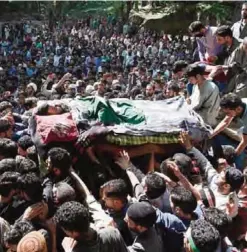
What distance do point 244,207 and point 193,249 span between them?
4.24ft

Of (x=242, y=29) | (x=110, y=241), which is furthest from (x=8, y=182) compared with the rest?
(x=242, y=29)

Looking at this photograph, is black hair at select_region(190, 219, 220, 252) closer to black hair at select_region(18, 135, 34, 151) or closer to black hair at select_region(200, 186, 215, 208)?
black hair at select_region(200, 186, 215, 208)

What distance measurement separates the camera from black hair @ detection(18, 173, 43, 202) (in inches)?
144

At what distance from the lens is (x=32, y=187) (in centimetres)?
367

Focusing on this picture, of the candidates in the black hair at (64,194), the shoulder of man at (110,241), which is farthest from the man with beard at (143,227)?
the black hair at (64,194)

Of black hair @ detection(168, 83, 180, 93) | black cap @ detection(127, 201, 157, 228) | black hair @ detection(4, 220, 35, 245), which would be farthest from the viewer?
black hair @ detection(168, 83, 180, 93)

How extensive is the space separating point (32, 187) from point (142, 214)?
0.84 meters

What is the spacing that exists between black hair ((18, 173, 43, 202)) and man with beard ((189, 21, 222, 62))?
421cm

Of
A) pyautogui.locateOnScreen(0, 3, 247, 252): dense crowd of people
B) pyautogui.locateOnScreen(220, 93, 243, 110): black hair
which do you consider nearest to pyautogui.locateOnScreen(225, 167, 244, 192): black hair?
pyautogui.locateOnScreen(0, 3, 247, 252): dense crowd of people

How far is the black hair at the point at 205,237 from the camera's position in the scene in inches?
125

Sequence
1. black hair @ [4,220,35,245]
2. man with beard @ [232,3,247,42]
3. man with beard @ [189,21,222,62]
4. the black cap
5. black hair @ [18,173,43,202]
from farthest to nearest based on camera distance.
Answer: man with beard @ [232,3,247,42]
man with beard @ [189,21,222,62]
black hair @ [18,173,43,202]
the black cap
black hair @ [4,220,35,245]

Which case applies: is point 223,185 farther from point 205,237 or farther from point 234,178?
point 205,237

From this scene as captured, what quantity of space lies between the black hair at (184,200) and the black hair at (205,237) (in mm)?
425

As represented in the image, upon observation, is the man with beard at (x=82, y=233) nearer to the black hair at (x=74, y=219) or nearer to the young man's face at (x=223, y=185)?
the black hair at (x=74, y=219)
